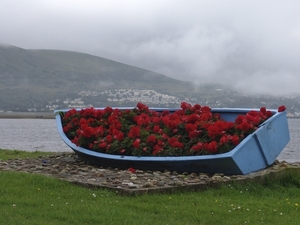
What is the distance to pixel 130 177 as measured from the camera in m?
10.8

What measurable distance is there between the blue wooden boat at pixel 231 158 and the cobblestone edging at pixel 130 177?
0.66 ft

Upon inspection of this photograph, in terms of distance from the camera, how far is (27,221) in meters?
7.30

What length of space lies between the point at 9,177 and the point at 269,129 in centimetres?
604

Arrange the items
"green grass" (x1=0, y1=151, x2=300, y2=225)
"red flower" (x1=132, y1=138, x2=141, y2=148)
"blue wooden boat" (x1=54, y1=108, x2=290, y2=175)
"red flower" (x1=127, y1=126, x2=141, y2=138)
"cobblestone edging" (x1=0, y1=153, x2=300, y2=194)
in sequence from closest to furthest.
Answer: "green grass" (x1=0, y1=151, x2=300, y2=225), "cobblestone edging" (x1=0, y1=153, x2=300, y2=194), "blue wooden boat" (x1=54, y1=108, x2=290, y2=175), "red flower" (x1=132, y1=138, x2=141, y2=148), "red flower" (x1=127, y1=126, x2=141, y2=138)

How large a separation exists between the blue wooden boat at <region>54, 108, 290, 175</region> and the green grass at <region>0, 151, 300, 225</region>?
995 mm

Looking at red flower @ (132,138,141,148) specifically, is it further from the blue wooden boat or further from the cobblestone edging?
the cobblestone edging

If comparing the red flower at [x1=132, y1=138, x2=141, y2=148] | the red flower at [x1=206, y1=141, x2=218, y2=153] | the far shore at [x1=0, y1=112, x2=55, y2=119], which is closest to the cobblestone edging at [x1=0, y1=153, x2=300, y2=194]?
the red flower at [x1=206, y1=141, x2=218, y2=153]

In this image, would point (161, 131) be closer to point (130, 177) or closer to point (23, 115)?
point (130, 177)

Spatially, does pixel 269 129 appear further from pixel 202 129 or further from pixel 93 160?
pixel 93 160

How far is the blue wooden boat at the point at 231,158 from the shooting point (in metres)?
11.1

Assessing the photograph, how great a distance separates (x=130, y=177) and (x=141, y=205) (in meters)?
2.32

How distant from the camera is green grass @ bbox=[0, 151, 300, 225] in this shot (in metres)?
7.66

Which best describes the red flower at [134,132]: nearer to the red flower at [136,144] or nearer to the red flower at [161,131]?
the red flower at [161,131]

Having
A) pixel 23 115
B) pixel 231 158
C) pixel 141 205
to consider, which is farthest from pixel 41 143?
pixel 23 115
